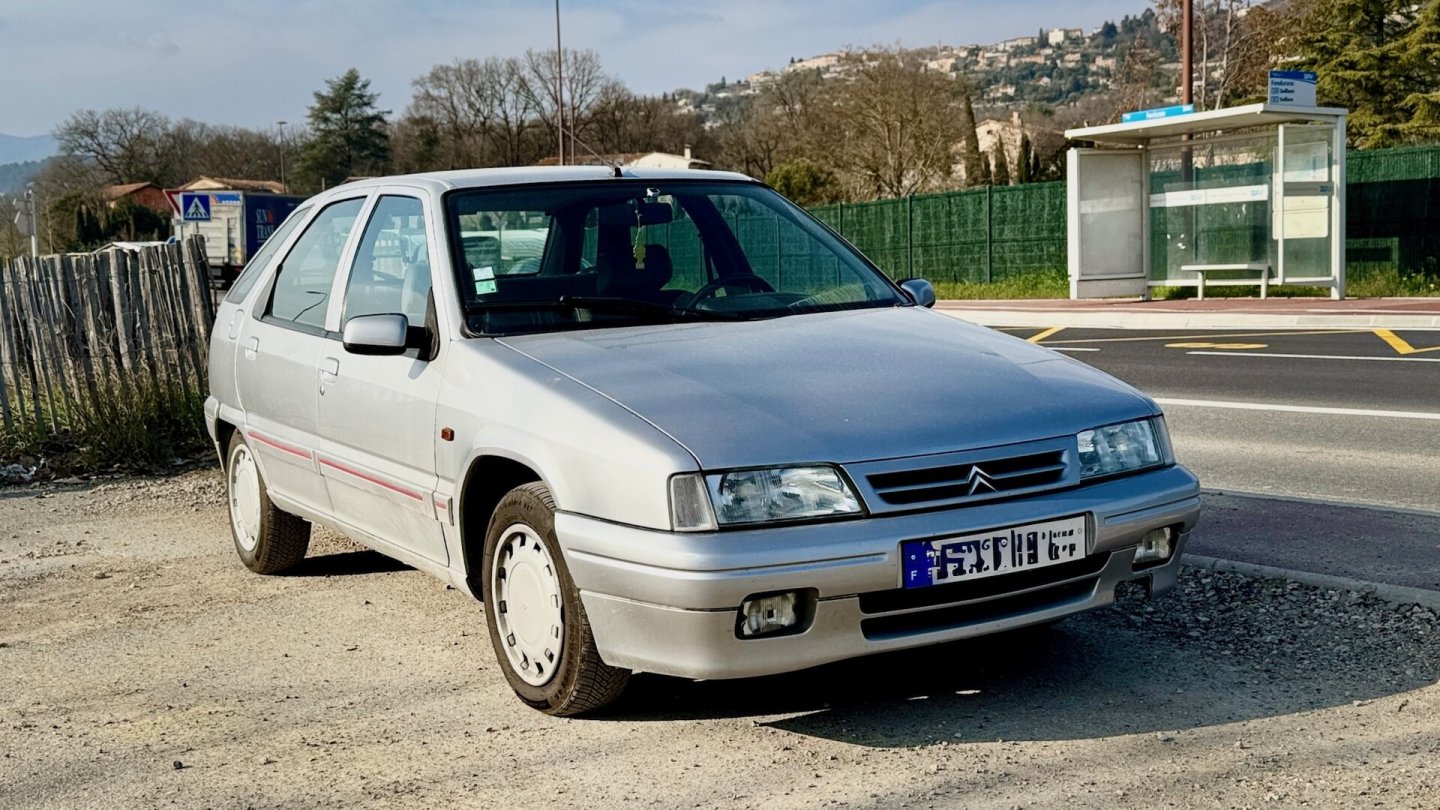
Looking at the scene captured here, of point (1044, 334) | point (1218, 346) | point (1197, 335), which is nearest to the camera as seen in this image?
point (1218, 346)

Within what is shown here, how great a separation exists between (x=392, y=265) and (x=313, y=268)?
81 centimetres

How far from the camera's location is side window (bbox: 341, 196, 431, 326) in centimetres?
515

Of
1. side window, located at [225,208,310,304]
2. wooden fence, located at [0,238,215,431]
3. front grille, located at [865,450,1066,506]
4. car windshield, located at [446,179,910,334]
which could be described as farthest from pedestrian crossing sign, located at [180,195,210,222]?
front grille, located at [865,450,1066,506]

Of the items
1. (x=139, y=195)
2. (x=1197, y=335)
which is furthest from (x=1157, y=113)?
(x=139, y=195)

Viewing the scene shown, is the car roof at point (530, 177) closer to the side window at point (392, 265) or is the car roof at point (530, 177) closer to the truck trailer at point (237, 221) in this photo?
the side window at point (392, 265)

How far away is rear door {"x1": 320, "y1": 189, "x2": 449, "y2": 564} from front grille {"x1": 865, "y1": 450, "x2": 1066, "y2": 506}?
154 centimetres

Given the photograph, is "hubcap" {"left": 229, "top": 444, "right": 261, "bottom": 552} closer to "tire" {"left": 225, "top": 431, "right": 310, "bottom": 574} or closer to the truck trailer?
"tire" {"left": 225, "top": 431, "right": 310, "bottom": 574}

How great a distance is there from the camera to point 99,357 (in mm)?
10102

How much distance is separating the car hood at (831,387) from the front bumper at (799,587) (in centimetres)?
20

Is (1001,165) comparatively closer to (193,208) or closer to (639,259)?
(193,208)

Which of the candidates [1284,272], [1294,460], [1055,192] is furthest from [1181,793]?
[1055,192]

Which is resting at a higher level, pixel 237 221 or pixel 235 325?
pixel 237 221

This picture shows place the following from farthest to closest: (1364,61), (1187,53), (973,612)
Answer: (1364,61), (1187,53), (973,612)

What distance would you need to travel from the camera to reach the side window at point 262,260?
663cm
